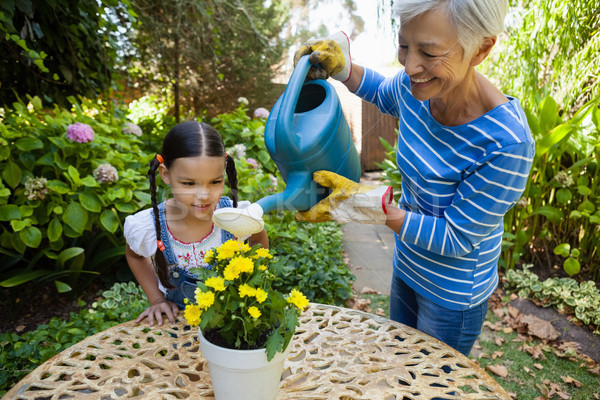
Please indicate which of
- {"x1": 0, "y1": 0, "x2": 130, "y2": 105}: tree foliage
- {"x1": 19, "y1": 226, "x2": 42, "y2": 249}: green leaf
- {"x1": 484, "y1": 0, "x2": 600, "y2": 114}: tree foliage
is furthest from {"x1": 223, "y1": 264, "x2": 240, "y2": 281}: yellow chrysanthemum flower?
{"x1": 484, "y1": 0, "x2": 600, "y2": 114}: tree foliage

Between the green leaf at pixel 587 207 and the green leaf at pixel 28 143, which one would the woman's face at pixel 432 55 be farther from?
the green leaf at pixel 587 207

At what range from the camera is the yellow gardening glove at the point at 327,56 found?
114cm

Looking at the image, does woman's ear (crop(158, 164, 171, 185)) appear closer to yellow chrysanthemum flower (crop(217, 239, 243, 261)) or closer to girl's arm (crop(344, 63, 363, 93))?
yellow chrysanthemum flower (crop(217, 239, 243, 261))

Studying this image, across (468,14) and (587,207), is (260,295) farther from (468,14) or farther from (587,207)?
(587,207)

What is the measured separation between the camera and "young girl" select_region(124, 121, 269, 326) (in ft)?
3.80

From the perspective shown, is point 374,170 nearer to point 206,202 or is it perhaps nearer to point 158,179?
point 158,179

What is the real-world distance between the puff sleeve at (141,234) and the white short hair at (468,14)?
90 centimetres

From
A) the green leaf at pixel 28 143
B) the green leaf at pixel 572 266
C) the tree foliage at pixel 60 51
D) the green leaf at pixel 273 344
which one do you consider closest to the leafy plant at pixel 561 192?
the green leaf at pixel 572 266

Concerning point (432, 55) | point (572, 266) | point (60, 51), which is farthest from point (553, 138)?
point (60, 51)

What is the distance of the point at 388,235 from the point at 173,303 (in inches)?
117

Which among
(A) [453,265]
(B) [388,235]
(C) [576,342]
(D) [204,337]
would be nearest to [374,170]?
(B) [388,235]

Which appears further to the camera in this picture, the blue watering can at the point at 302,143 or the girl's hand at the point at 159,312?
the girl's hand at the point at 159,312

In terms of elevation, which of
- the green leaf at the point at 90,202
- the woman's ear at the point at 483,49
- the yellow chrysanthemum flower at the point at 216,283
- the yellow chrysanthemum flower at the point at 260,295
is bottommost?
the green leaf at the point at 90,202

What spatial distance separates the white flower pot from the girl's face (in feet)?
1.60
